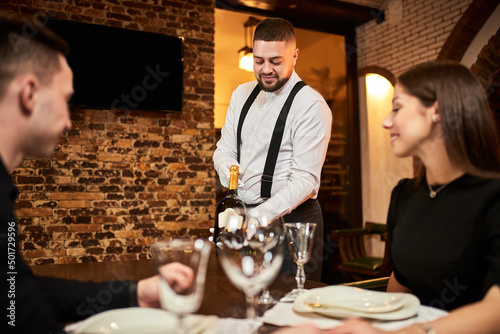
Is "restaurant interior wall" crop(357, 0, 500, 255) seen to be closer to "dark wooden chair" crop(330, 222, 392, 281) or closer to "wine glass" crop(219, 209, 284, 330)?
"dark wooden chair" crop(330, 222, 392, 281)

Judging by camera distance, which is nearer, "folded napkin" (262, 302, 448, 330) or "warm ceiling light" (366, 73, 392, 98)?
"folded napkin" (262, 302, 448, 330)

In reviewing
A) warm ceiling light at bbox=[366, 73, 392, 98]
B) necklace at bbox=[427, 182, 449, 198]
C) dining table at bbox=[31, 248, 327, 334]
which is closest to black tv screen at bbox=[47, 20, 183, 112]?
dining table at bbox=[31, 248, 327, 334]

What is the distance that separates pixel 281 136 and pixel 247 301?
129cm

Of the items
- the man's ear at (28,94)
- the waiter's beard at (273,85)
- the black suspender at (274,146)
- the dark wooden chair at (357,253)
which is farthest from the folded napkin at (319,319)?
the dark wooden chair at (357,253)

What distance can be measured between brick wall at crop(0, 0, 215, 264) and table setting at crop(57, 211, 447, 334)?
312 centimetres

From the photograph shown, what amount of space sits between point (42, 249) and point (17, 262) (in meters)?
3.30

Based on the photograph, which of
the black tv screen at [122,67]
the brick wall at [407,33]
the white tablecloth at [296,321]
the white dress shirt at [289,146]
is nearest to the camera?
the white tablecloth at [296,321]

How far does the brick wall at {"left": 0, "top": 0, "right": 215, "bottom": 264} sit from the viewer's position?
3.78 metres

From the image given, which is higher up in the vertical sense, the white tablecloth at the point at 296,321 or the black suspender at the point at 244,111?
the black suspender at the point at 244,111

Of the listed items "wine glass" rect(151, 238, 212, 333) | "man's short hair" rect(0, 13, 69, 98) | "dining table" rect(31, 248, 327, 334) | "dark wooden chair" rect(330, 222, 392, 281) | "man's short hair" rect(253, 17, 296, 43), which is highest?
"man's short hair" rect(253, 17, 296, 43)

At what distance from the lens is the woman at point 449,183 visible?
42.2 inches

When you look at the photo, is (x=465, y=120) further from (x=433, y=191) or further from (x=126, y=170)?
(x=126, y=170)

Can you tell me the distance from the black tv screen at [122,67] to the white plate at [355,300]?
343 centimetres

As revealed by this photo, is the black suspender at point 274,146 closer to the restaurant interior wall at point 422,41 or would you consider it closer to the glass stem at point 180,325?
the glass stem at point 180,325
